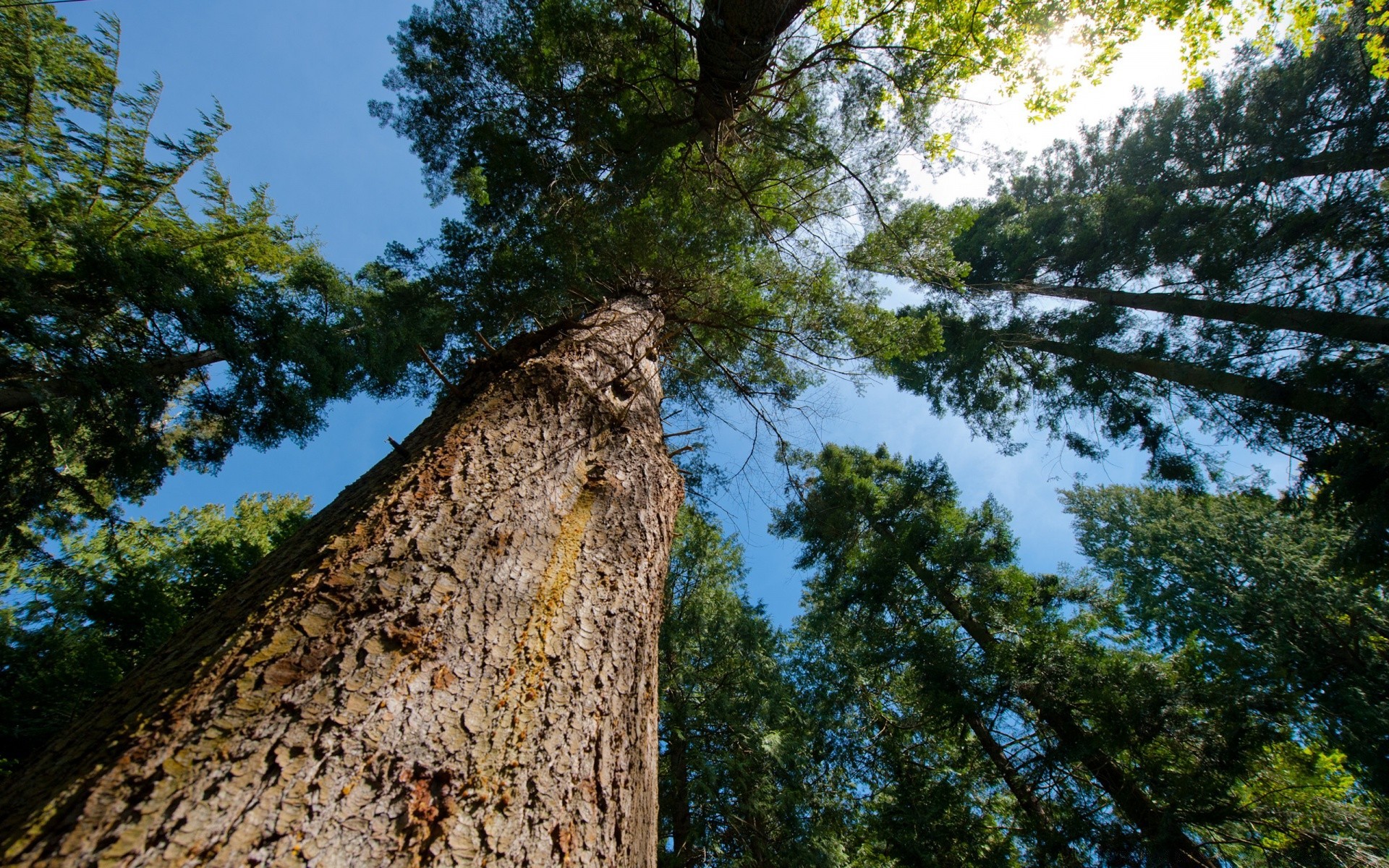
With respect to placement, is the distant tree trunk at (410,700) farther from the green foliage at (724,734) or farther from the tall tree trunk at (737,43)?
the green foliage at (724,734)

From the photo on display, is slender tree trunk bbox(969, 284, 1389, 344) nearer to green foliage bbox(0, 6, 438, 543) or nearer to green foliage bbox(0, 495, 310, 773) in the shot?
green foliage bbox(0, 6, 438, 543)

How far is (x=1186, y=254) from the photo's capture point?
8305 millimetres

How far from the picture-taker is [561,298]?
18.7ft

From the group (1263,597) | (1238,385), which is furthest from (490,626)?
(1263,597)

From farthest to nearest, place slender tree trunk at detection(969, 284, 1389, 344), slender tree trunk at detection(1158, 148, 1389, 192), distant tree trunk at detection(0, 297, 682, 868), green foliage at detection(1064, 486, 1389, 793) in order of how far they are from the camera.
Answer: slender tree trunk at detection(1158, 148, 1389, 192)
slender tree trunk at detection(969, 284, 1389, 344)
green foliage at detection(1064, 486, 1389, 793)
distant tree trunk at detection(0, 297, 682, 868)

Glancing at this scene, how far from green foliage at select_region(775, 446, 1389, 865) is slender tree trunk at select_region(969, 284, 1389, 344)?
3.88m

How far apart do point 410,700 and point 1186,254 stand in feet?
38.4

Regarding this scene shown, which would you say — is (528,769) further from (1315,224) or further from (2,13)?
(1315,224)

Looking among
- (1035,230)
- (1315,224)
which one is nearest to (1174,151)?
(1035,230)

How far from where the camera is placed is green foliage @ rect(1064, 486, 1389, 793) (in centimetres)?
525

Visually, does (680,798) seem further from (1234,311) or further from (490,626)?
(1234,311)

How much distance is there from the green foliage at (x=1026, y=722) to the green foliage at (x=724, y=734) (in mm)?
885

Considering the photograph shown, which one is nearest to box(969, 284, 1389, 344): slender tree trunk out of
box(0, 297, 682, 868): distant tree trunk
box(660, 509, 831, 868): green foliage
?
box(660, 509, 831, 868): green foliage

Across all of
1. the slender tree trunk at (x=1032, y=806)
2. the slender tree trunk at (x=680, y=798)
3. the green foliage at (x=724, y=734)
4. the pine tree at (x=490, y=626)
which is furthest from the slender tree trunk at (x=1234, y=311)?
the slender tree trunk at (x=680, y=798)
